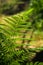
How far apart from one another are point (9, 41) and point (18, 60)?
0.45ft

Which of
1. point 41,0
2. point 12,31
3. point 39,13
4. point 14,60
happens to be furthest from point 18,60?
point 39,13

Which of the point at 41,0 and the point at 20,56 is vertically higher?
the point at 41,0

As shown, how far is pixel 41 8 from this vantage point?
4078 millimetres

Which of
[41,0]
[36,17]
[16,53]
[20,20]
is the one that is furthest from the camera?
[36,17]

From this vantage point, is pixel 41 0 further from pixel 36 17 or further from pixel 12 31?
pixel 12 31

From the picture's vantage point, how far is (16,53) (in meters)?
1.41

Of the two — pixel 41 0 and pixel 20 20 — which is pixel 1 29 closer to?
pixel 20 20

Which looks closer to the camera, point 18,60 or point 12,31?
point 18,60

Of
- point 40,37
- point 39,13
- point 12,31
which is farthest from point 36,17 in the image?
point 12,31

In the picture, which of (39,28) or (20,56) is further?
(39,28)

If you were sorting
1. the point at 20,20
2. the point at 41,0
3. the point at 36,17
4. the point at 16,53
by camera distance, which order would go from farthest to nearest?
the point at 36,17 < the point at 41,0 < the point at 20,20 < the point at 16,53

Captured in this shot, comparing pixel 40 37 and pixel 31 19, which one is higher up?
pixel 31 19

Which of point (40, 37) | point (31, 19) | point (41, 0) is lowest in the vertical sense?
point (40, 37)

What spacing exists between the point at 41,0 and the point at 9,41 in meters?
2.54
